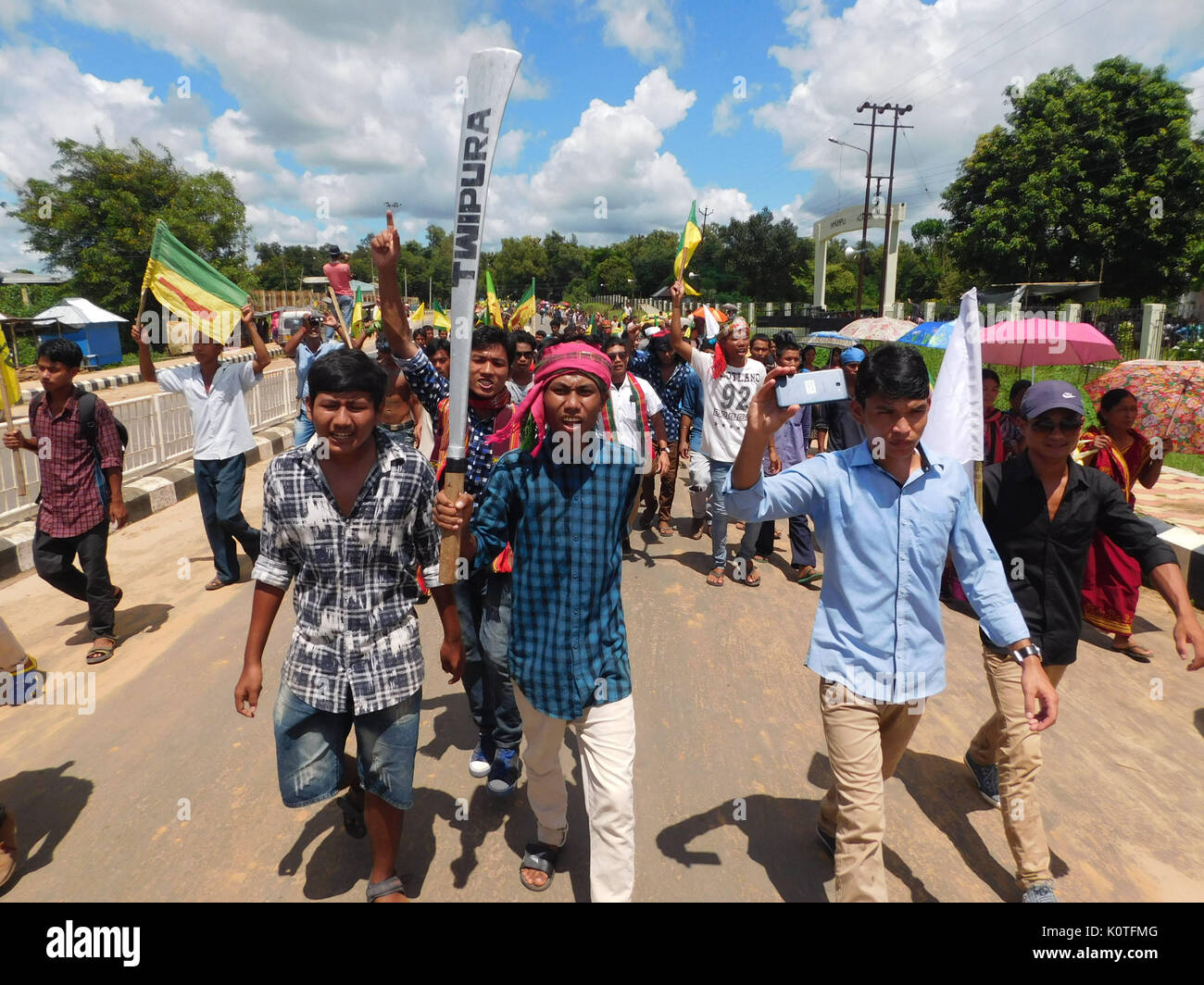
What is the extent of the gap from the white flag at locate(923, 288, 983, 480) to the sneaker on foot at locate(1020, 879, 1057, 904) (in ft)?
4.75

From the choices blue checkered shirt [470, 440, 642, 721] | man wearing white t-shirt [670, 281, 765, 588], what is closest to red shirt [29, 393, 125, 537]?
blue checkered shirt [470, 440, 642, 721]

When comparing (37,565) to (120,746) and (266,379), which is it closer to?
(120,746)

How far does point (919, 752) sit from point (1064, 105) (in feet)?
98.3

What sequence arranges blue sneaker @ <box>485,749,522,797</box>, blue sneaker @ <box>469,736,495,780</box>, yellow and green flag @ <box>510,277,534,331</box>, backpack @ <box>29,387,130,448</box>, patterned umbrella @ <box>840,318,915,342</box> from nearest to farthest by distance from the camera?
1. blue sneaker @ <box>485,749,522,797</box>
2. blue sneaker @ <box>469,736,495,780</box>
3. backpack @ <box>29,387,130,448</box>
4. yellow and green flag @ <box>510,277,534,331</box>
5. patterned umbrella @ <box>840,318,915,342</box>

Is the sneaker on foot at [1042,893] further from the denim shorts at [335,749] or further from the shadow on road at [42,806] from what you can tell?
the shadow on road at [42,806]

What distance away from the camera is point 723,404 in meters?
5.81

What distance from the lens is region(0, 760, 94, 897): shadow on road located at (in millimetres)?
2822

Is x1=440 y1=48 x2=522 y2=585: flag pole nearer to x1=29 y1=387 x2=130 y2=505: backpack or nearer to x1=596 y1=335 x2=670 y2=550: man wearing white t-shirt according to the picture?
x1=596 y1=335 x2=670 y2=550: man wearing white t-shirt

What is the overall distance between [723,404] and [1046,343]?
2850mm

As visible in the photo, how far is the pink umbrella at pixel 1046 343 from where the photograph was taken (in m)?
6.10

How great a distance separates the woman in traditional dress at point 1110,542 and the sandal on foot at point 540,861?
3356 millimetres

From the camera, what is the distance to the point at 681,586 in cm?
598

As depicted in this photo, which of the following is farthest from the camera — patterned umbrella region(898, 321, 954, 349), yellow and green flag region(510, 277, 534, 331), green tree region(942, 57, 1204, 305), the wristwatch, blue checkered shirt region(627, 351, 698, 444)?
green tree region(942, 57, 1204, 305)

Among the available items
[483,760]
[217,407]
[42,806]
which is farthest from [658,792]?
[217,407]
